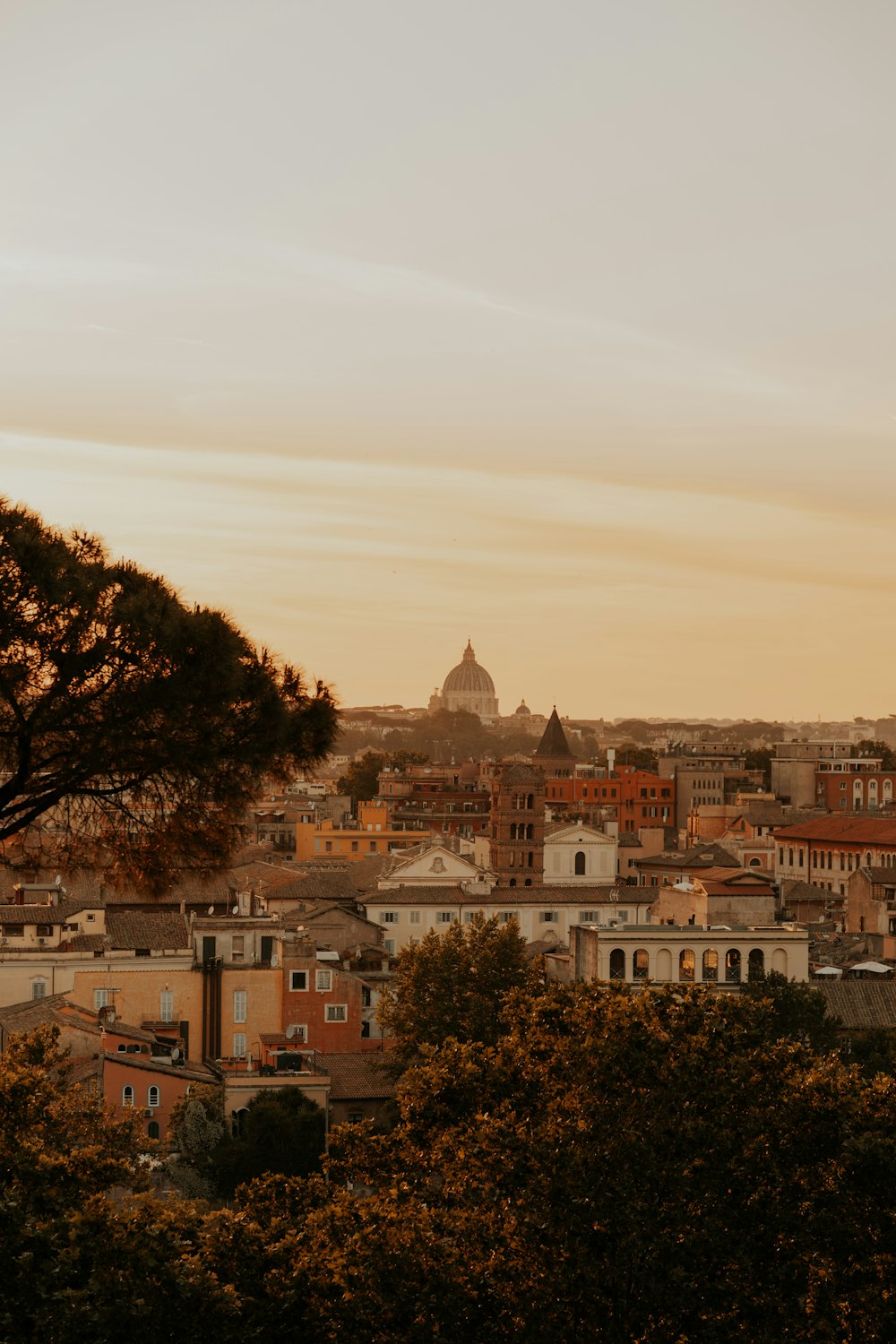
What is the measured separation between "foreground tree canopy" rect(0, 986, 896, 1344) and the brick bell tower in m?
44.2

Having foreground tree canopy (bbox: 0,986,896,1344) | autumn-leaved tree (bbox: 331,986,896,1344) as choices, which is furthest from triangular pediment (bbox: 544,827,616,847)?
foreground tree canopy (bbox: 0,986,896,1344)

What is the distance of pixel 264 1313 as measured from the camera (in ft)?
44.7

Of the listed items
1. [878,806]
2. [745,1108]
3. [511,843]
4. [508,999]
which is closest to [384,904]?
[511,843]

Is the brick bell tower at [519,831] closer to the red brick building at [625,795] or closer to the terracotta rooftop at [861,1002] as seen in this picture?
the terracotta rooftop at [861,1002]

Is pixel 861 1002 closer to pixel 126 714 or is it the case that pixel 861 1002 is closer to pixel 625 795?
pixel 126 714

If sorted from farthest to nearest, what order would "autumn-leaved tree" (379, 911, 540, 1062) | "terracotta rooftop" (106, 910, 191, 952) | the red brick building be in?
the red brick building
"terracotta rooftop" (106, 910, 191, 952)
"autumn-leaved tree" (379, 911, 540, 1062)

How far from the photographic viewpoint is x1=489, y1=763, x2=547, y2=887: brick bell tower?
198ft

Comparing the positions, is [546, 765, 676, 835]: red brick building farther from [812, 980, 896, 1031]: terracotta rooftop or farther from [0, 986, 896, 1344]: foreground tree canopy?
[0, 986, 896, 1344]: foreground tree canopy

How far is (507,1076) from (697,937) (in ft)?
71.5

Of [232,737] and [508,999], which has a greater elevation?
[232,737]

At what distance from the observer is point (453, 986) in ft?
117

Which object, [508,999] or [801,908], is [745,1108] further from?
[801,908]

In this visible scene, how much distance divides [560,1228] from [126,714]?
16.8 feet

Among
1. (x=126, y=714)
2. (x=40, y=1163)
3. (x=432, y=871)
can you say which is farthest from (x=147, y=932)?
(x=126, y=714)
